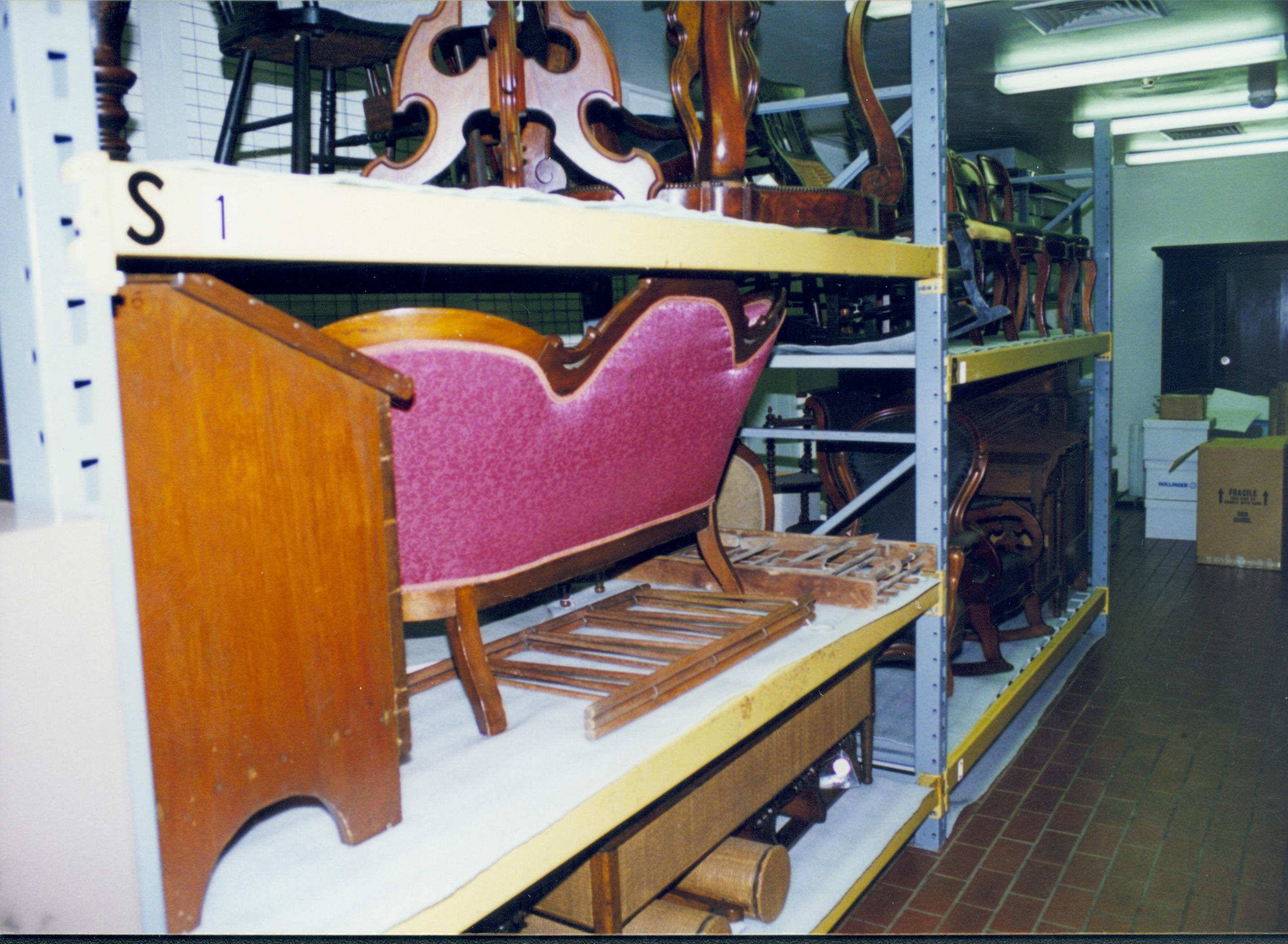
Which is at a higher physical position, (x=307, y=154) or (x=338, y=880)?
(x=307, y=154)

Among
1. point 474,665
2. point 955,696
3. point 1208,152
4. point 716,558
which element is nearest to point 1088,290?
point 955,696

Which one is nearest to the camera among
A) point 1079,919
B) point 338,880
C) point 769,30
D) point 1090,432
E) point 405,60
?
point 338,880

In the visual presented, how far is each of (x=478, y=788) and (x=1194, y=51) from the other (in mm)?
5604

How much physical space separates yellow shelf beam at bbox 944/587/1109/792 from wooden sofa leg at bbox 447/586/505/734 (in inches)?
70.4

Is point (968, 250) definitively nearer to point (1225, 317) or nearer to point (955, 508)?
point (955, 508)

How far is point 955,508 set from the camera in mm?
3469

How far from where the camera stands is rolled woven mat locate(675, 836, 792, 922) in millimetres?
1992

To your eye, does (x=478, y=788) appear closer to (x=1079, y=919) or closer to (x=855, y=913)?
(x=855, y=913)

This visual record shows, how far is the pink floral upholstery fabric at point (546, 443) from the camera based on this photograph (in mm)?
1242

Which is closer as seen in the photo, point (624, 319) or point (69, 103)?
point (69, 103)

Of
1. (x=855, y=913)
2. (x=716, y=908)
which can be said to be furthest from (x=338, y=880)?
(x=855, y=913)

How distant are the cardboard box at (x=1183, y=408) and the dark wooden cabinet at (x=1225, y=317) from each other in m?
1.68

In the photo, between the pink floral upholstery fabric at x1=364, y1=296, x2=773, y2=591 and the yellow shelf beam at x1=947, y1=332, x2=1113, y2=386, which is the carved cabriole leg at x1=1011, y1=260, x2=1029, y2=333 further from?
the pink floral upholstery fabric at x1=364, y1=296, x2=773, y2=591

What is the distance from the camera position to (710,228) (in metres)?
1.50
